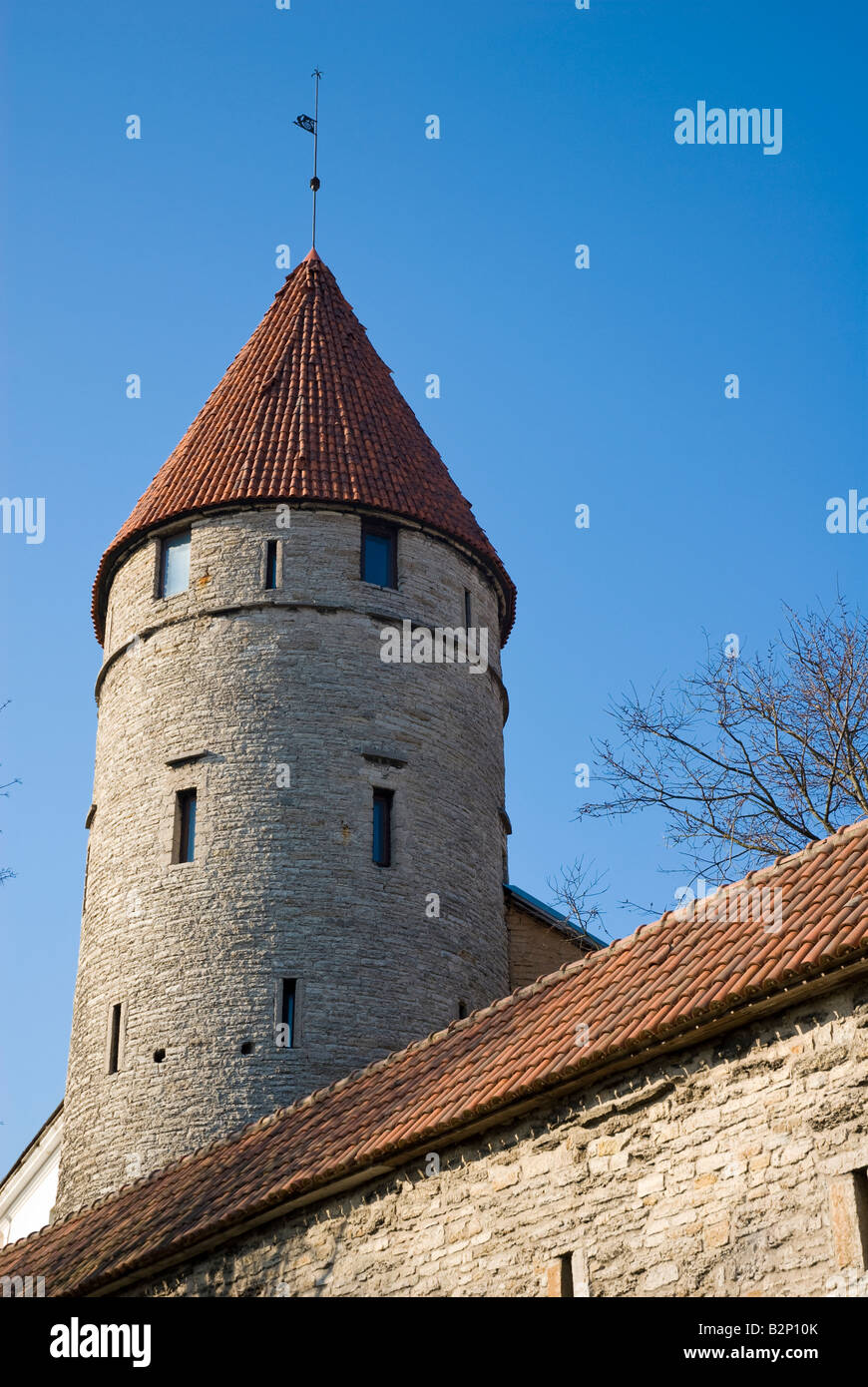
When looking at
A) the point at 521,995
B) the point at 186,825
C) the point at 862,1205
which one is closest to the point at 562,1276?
the point at 862,1205

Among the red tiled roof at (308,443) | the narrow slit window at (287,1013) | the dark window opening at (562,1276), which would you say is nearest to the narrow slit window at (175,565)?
the red tiled roof at (308,443)

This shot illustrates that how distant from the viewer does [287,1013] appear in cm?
1952

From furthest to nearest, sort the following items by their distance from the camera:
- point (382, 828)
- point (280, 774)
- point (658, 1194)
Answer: point (382, 828), point (280, 774), point (658, 1194)

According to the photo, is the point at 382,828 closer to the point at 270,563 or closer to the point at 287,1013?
the point at 287,1013

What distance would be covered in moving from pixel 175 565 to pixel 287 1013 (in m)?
6.16

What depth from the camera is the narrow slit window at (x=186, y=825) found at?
20.7 m

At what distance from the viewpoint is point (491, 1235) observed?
11805 mm

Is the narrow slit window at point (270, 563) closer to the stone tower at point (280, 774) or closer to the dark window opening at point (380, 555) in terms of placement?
the stone tower at point (280, 774)


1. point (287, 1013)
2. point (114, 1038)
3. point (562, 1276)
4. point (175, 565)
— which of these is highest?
point (175, 565)

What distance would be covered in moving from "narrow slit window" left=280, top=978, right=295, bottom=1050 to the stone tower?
0.03 meters

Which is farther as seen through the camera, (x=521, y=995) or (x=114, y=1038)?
(x=114, y=1038)

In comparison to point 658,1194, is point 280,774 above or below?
above

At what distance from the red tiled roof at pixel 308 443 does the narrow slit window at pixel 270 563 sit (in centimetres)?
58
